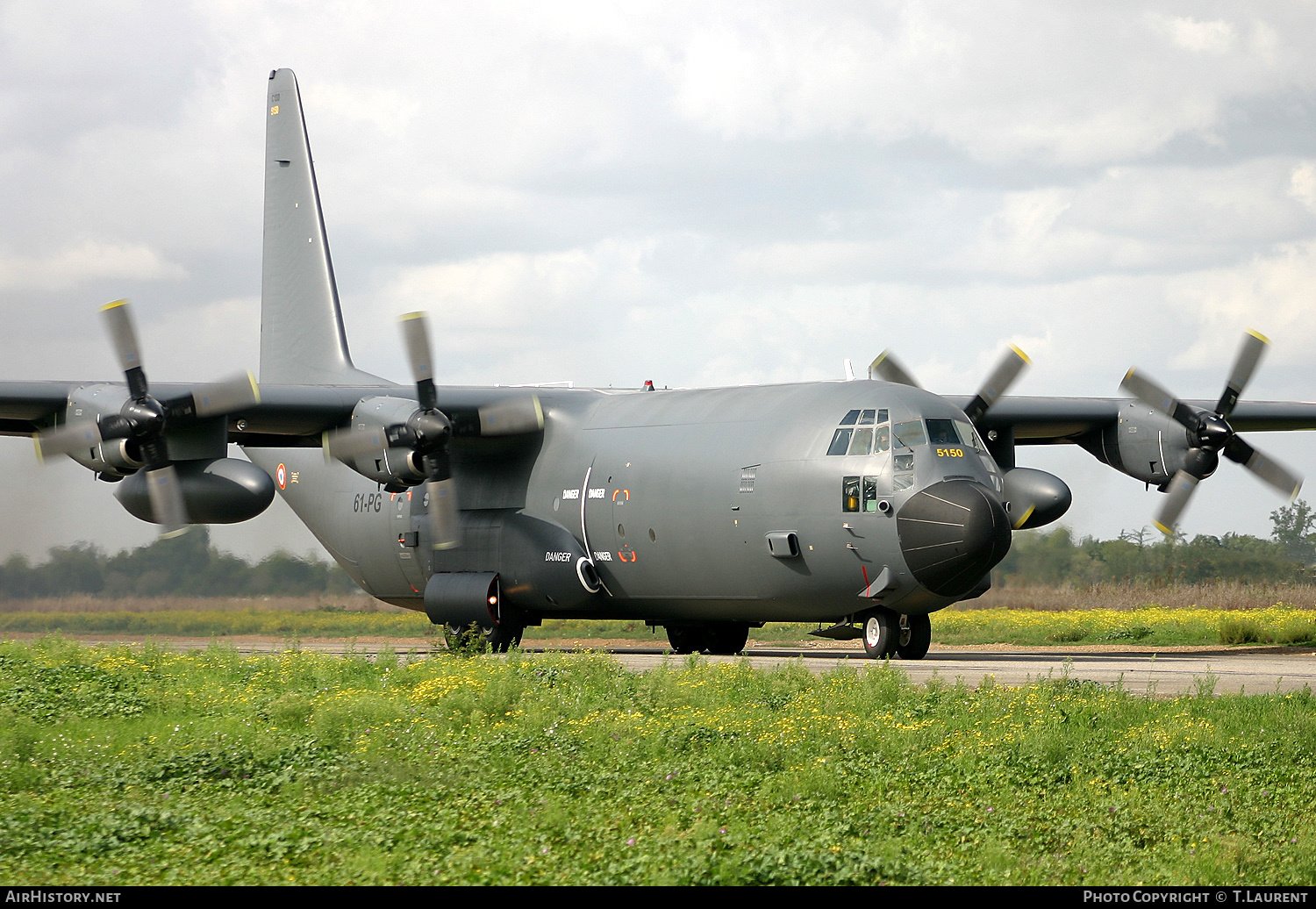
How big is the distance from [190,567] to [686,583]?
1466 cm

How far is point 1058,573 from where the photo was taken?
32.5 m

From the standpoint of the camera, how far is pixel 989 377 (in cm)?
2392

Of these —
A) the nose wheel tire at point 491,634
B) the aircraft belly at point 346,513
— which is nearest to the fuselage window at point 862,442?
the nose wheel tire at point 491,634

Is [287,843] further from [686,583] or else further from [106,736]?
[686,583]

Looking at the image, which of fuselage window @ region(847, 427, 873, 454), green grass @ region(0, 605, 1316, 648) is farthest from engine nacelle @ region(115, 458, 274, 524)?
green grass @ region(0, 605, 1316, 648)

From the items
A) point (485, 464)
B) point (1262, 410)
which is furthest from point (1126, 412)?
point (485, 464)

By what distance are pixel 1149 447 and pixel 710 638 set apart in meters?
8.95

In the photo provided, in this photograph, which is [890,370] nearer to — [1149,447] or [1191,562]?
[1149,447]

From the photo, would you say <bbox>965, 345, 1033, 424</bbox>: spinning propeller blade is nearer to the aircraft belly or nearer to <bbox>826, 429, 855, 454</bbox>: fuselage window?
<bbox>826, 429, 855, 454</bbox>: fuselage window

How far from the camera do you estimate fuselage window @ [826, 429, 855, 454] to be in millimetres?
19562

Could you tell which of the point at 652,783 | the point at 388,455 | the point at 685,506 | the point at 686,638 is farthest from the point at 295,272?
the point at 652,783

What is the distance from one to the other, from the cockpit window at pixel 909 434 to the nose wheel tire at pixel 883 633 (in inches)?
112

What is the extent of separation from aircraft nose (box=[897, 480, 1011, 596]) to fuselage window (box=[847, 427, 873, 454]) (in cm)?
109

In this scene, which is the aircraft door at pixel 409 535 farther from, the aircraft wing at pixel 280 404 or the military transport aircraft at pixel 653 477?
the aircraft wing at pixel 280 404
